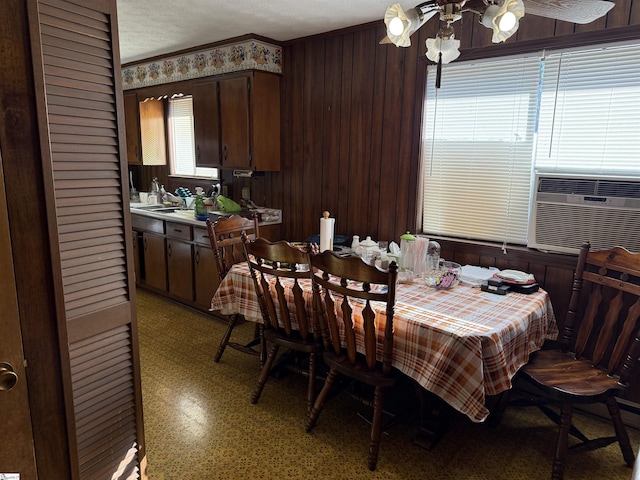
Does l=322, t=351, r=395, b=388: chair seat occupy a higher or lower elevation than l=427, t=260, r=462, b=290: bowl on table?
lower

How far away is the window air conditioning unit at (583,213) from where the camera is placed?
2.26 metres

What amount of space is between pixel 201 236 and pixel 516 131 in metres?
2.57

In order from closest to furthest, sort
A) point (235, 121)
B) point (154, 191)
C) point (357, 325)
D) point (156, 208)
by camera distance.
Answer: point (357, 325), point (235, 121), point (156, 208), point (154, 191)

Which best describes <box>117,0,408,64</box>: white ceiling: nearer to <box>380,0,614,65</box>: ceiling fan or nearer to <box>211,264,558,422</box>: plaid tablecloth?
<box>380,0,614,65</box>: ceiling fan

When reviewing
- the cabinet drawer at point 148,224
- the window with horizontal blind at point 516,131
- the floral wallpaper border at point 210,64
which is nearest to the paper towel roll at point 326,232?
the window with horizontal blind at point 516,131

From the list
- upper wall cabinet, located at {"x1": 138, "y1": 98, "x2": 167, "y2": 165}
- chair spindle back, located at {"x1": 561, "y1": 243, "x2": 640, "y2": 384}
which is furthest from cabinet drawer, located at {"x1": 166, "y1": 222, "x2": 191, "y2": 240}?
chair spindle back, located at {"x1": 561, "y1": 243, "x2": 640, "y2": 384}

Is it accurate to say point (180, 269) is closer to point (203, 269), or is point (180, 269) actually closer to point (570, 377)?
point (203, 269)

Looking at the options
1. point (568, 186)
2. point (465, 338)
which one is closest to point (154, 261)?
point (465, 338)

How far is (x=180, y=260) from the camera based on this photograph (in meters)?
4.05

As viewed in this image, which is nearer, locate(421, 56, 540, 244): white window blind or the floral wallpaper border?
locate(421, 56, 540, 244): white window blind

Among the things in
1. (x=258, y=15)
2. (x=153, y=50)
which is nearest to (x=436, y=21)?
(x=258, y=15)

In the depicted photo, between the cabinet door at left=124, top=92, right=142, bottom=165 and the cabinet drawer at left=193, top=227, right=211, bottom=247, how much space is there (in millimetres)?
1742

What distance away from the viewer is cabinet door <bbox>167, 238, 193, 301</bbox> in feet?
13.0

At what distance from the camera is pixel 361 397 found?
2.29 m
